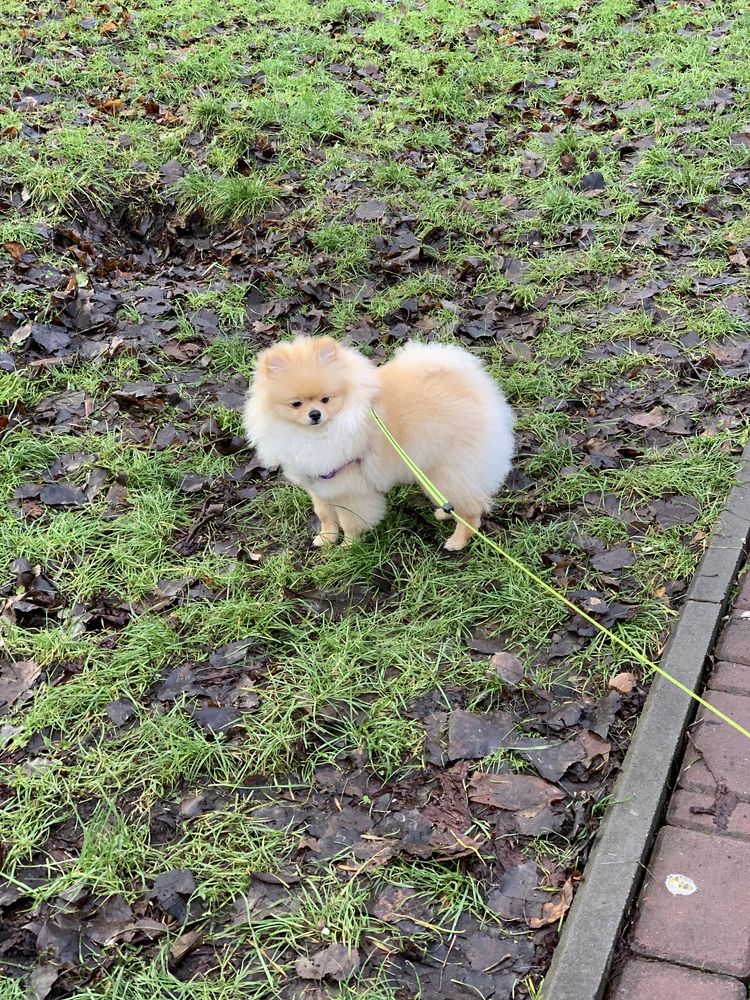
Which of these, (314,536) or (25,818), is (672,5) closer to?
(314,536)

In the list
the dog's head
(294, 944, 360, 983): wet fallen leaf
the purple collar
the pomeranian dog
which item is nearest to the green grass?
(294, 944, 360, 983): wet fallen leaf

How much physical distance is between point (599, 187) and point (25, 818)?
17.7 feet

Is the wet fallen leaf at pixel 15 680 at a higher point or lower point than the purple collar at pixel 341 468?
lower

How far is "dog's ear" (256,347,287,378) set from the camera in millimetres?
3193

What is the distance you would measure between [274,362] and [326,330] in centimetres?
186

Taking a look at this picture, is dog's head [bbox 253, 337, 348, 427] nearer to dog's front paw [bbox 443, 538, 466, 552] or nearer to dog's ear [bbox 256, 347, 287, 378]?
dog's ear [bbox 256, 347, 287, 378]

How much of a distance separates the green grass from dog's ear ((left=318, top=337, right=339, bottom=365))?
84 centimetres

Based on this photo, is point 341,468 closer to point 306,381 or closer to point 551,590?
point 306,381

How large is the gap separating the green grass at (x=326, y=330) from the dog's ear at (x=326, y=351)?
2.76 feet

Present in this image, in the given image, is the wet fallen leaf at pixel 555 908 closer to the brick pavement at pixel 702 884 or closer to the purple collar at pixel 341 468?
the brick pavement at pixel 702 884

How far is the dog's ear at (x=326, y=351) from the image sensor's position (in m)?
3.22

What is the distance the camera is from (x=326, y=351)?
323 centimetres

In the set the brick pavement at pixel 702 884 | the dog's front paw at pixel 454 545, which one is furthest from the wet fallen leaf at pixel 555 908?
the dog's front paw at pixel 454 545

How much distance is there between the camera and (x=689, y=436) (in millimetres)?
4016
